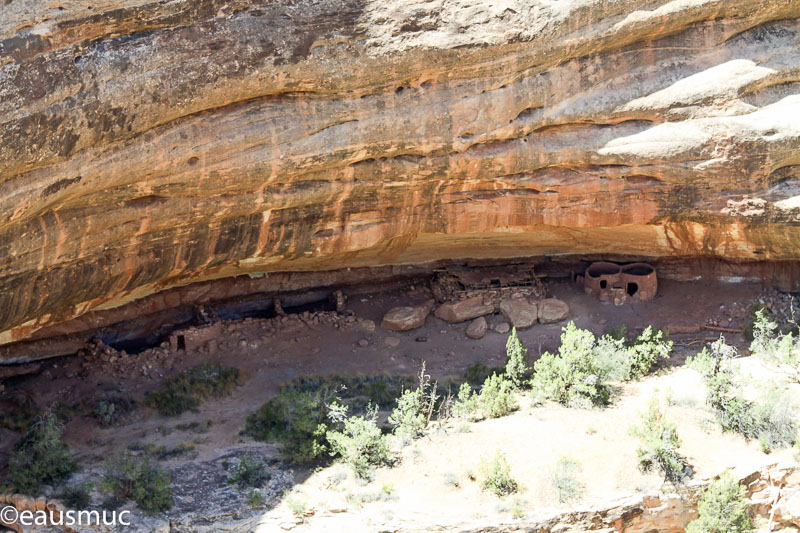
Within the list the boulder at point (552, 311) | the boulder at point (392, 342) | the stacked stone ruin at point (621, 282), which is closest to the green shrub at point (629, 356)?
the boulder at point (552, 311)

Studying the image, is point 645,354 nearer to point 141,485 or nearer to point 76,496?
point 141,485

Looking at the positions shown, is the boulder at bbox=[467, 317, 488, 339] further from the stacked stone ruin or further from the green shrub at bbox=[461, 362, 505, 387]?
the stacked stone ruin

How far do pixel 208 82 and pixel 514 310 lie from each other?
826cm

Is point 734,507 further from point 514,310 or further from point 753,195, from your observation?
point 514,310

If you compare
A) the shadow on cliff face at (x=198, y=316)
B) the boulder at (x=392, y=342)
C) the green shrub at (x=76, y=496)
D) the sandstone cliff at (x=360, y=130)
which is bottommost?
the green shrub at (x=76, y=496)

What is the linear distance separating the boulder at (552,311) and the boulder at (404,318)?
92.2 inches

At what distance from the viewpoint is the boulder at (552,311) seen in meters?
17.2

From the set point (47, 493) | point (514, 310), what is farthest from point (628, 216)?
point (47, 493)

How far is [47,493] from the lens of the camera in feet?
38.3

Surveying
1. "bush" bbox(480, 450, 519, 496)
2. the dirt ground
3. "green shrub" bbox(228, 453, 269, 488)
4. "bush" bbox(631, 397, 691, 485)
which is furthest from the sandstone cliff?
"bush" bbox(480, 450, 519, 496)

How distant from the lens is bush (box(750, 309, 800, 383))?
568 inches

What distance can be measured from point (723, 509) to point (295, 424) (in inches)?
242

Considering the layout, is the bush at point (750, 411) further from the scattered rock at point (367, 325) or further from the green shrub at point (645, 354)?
the scattered rock at point (367, 325)

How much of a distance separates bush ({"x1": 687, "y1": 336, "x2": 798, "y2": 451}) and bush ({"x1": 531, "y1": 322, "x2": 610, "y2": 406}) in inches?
64.9
